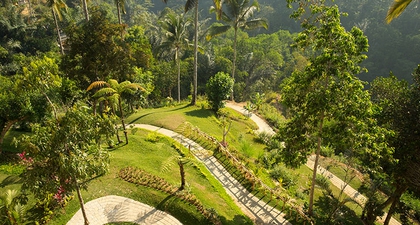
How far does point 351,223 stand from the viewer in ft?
43.7

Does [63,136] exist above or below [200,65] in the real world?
above

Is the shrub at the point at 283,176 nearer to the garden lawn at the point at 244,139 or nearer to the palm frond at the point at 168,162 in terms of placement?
the garden lawn at the point at 244,139

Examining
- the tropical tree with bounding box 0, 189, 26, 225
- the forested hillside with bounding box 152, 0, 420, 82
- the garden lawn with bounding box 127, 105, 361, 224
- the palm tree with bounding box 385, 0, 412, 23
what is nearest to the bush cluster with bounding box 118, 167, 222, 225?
the garden lawn with bounding box 127, 105, 361, 224

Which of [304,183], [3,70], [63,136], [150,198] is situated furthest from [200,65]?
[63,136]

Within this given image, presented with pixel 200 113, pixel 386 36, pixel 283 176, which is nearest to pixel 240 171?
pixel 283 176

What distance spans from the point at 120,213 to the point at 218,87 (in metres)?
14.4

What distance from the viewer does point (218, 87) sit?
2316 centimetres

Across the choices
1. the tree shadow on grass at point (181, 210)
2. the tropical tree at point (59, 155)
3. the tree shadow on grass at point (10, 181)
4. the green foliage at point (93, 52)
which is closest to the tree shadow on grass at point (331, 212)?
the tree shadow on grass at point (181, 210)

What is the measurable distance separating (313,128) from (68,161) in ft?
26.8

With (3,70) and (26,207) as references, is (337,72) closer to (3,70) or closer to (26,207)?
(26,207)

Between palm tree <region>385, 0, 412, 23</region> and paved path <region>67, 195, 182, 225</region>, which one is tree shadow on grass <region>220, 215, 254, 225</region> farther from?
palm tree <region>385, 0, 412, 23</region>

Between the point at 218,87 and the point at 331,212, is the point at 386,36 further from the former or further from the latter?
the point at 331,212

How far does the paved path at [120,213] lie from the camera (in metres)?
10.4

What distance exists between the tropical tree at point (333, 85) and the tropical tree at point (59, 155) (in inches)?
276
